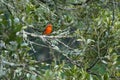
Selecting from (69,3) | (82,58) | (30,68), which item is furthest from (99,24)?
(30,68)

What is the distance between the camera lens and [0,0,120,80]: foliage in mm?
1977

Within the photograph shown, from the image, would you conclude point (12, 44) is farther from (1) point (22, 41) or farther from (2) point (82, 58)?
(2) point (82, 58)

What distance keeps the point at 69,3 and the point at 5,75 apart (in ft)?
3.83

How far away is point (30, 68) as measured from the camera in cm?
198

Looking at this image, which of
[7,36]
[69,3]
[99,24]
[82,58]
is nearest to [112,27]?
[99,24]

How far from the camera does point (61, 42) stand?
6.59 feet

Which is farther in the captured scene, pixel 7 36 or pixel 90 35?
pixel 90 35

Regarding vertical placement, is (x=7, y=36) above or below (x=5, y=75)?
above

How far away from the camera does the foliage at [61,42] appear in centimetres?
198

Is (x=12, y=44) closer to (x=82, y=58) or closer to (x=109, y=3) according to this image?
(x=82, y=58)

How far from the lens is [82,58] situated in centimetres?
242

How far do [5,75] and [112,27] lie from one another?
2.85 feet

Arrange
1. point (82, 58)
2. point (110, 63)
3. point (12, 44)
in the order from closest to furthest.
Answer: point (12, 44) → point (110, 63) → point (82, 58)

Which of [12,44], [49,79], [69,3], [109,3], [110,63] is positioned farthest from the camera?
[109,3]
